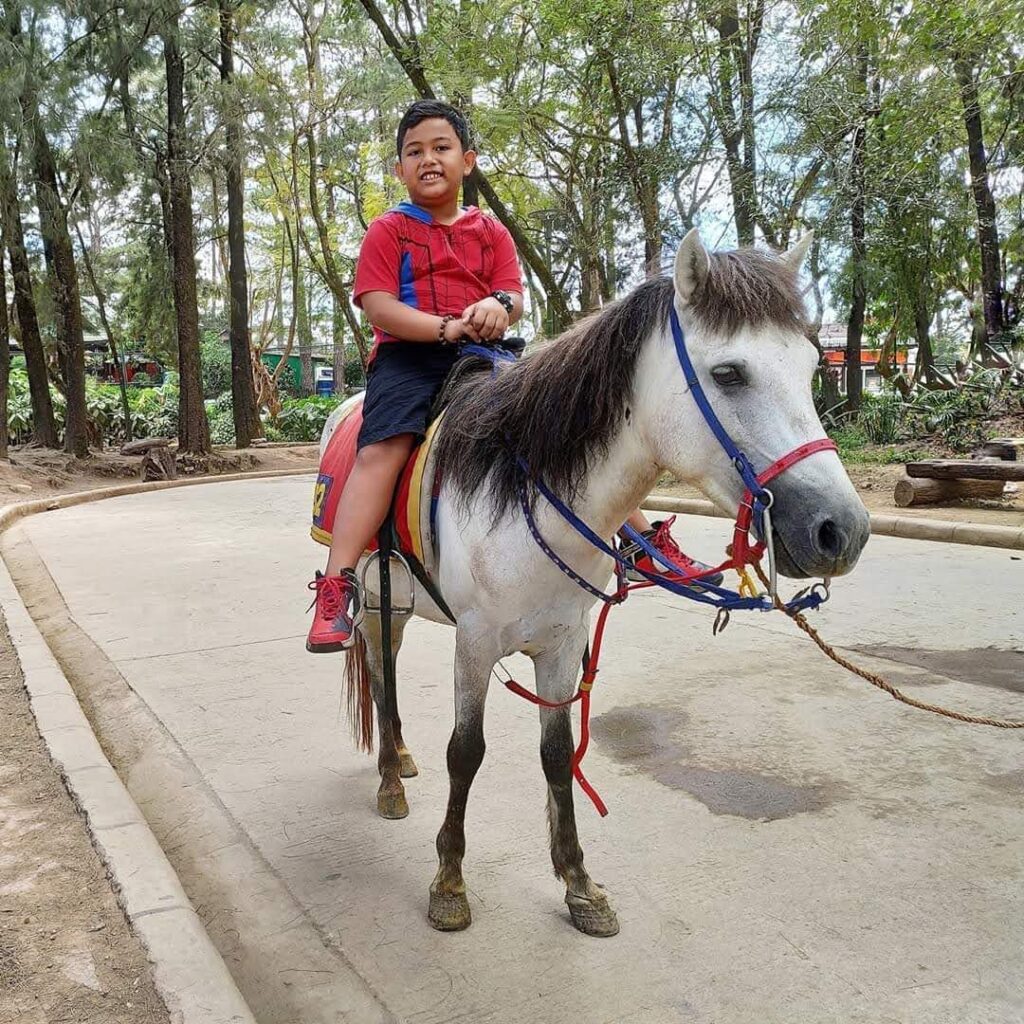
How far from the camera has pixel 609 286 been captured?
61.8ft

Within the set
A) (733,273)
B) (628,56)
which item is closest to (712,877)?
(733,273)

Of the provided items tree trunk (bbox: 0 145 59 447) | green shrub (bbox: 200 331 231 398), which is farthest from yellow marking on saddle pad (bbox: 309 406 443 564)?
green shrub (bbox: 200 331 231 398)

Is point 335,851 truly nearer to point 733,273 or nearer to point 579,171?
point 733,273

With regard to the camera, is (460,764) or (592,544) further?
(460,764)

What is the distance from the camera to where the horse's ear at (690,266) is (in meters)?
1.71

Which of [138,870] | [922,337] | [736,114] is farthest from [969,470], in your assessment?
[922,337]

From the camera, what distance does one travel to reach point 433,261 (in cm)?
258

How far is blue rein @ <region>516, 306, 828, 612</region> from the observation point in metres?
1.70

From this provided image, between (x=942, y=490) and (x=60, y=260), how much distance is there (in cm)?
1573

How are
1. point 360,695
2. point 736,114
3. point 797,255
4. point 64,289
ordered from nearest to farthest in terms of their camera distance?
point 797,255 < point 360,695 < point 736,114 < point 64,289

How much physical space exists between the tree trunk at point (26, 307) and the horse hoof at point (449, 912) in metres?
15.6

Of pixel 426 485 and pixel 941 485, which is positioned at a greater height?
pixel 426 485

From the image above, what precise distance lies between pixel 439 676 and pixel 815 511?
3343 millimetres

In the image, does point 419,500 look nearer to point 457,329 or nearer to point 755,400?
point 457,329
